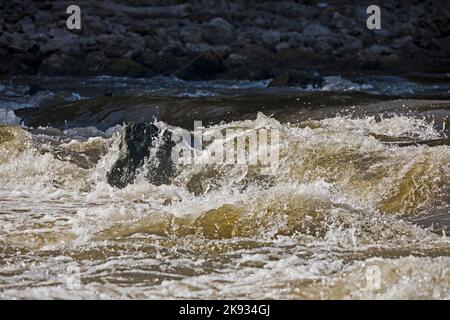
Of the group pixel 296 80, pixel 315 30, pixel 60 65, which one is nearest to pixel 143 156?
pixel 296 80

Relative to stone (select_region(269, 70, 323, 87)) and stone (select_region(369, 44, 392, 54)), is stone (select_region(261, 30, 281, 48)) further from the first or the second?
stone (select_region(269, 70, 323, 87))

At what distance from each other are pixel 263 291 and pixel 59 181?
3.47 metres

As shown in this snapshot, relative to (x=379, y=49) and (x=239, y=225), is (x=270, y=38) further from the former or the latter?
(x=239, y=225)

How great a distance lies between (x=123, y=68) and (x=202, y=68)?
4.97ft

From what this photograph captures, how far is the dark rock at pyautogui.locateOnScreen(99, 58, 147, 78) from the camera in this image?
51.0ft

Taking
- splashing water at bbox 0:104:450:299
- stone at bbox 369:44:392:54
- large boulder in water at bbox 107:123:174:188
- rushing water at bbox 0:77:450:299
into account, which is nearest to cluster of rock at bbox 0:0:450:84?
stone at bbox 369:44:392:54

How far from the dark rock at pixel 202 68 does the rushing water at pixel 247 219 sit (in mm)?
5459

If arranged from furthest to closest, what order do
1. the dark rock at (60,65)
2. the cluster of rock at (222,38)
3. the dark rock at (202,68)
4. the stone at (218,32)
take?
the stone at (218,32)
the cluster of rock at (222,38)
the dark rock at (60,65)
the dark rock at (202,68)

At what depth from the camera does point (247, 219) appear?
548 cm

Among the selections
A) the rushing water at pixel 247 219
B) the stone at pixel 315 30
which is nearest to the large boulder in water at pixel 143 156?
the rushing water at pixel 247 219

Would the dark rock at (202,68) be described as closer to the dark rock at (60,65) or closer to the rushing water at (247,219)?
the dark rock at (60,65)

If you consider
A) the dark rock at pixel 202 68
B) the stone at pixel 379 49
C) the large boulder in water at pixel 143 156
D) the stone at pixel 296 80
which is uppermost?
the stone at pixel 379 49

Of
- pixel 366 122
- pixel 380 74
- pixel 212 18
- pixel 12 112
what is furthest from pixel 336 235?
pixel 212 18

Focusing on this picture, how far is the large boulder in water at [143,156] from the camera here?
23.1ft
